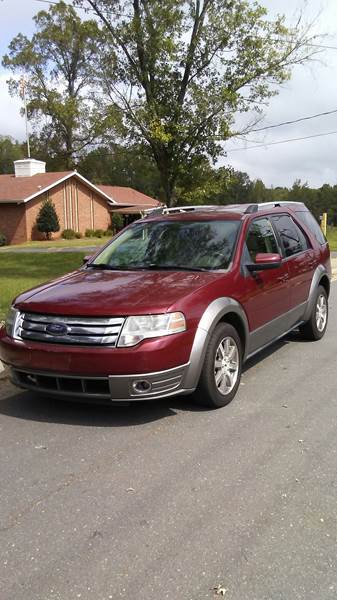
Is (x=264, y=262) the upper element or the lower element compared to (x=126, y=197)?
lower

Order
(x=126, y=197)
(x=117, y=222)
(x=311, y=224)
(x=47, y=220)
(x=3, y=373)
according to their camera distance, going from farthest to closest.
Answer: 1. (x=126, y=197)
2. (x=117, y=222)
3. (x=47, y=220)
4. (x=311, y=224)
5. (x=3, y=373)

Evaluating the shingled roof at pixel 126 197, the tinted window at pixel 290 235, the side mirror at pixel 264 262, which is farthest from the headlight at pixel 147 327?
the shingled roof at pixel 126 197

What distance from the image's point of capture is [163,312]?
4.17 metres

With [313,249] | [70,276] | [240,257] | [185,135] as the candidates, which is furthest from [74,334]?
[185,135]

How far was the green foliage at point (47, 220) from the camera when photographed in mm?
37688

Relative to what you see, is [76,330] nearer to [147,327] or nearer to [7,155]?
[147,327]

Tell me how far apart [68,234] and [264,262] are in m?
35.7

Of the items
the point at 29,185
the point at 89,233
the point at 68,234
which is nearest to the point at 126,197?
the point at 89,233

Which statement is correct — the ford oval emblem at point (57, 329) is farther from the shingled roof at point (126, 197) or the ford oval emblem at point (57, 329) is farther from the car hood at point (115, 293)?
the shingled roof at point (126, 197)

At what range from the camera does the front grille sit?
4.11 m

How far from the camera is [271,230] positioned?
6.02 metres

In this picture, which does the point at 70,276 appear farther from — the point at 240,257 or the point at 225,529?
the point at 225,529

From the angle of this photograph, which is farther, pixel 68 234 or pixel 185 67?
pixel 68 234

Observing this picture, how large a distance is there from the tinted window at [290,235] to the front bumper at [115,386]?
2526mm
